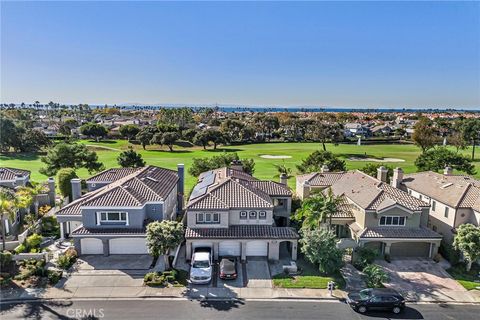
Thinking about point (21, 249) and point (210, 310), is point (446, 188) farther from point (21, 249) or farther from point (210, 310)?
point (21, 249)

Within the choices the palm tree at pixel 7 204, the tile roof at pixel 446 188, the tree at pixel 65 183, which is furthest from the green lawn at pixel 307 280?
the tree at pixel 65 183

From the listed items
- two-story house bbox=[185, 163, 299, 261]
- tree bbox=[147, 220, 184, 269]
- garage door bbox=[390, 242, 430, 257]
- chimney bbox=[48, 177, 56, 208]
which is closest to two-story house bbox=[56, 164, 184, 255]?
tree bbox=[147, 220, 184, 269]

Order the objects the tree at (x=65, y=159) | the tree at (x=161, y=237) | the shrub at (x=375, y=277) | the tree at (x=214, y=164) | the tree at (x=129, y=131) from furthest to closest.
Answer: the tree at (x=129, y=131)
the tree at (x=65, y=159)
the tree at (x=214, y=164)
the tree at (x=161, y=237)
the shrub at (x=375, y=277)

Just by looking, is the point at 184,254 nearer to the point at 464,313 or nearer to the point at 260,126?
the point at 464,313

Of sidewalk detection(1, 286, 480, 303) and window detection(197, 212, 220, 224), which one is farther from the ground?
window detection(197, 212, 220, 224)

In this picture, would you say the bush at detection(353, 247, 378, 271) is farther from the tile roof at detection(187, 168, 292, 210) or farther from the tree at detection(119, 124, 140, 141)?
the tree at detection(119, 124, 140, 141)

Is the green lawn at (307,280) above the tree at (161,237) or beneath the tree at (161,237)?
beneath

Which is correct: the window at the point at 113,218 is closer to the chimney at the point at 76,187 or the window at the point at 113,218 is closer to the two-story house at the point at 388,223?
the chimney at the point at 76,187
